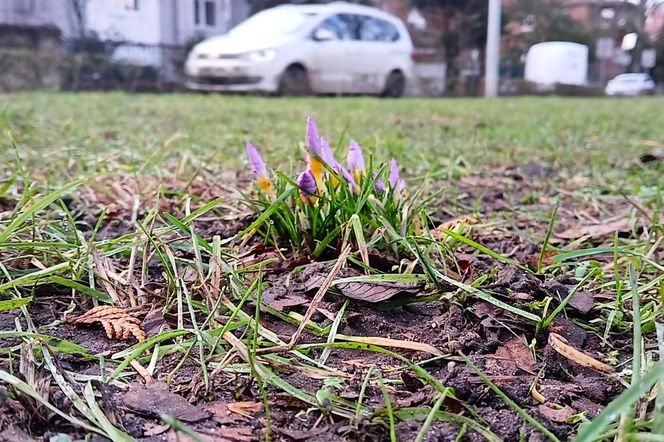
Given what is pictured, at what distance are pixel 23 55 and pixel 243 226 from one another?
10428 mm

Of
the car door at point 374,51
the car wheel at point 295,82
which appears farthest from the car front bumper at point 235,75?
the car door at point 374,51

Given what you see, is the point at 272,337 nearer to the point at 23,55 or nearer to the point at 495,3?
the point at 23,55

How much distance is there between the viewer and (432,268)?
96 cm

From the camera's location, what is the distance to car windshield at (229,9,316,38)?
1112cm

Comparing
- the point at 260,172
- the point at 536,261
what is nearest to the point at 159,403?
the point at 260,172

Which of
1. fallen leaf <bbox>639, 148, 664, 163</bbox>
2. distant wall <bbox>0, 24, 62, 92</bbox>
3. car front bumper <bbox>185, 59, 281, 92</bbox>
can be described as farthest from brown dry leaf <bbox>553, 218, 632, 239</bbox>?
car front bumper <bbox>185, 59, 281, 92</bbox>

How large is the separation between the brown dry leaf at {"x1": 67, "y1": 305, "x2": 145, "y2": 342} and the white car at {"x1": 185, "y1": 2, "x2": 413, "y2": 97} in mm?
10232

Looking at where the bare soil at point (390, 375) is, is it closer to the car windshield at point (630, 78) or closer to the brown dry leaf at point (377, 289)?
the brown dry leaf at point (377, 289)

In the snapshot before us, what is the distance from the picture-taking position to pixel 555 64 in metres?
20.7

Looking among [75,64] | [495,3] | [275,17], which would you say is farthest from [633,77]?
[75,64]

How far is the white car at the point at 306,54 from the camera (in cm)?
1089

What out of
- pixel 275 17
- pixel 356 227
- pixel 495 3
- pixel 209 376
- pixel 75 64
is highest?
pixel 495 3

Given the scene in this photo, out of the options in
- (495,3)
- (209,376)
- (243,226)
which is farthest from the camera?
(495,3)

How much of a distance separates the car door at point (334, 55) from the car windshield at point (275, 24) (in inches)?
14.2
